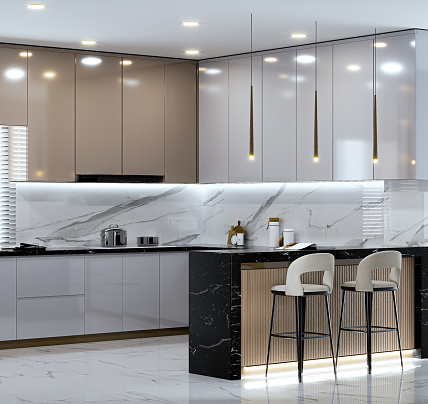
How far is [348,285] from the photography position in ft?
22.2

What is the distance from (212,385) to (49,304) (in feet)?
7.69

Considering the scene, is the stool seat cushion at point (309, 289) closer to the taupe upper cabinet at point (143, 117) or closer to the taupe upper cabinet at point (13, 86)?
the taupe upper cabinet at point (143, 117)

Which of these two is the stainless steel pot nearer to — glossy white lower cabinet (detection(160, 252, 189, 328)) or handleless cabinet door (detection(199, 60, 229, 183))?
glossy white lower cabinet (detection(160, 252, 189, 328))

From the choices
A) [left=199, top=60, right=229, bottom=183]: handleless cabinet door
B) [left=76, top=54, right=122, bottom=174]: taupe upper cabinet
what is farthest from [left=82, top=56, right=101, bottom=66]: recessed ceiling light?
[left=199, top=60, right=229, bottom=183]: handleless cabinet door

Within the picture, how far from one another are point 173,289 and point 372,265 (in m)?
2.55

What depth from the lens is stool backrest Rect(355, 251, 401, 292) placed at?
6.61m

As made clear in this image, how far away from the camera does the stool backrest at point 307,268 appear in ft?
20.4

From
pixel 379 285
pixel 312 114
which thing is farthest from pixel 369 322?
pixel 312 114

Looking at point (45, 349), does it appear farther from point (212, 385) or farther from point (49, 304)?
point (212, 385)

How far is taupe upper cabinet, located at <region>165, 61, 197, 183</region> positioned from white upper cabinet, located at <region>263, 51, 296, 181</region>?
3.15 feet

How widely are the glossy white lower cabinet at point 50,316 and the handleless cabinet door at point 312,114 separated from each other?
241 centimetres

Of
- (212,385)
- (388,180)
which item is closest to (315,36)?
(388,180)

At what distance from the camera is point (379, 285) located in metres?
6.74

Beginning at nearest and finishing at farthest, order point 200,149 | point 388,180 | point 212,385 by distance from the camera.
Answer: point 212,385
point 388,180
point 200,149
